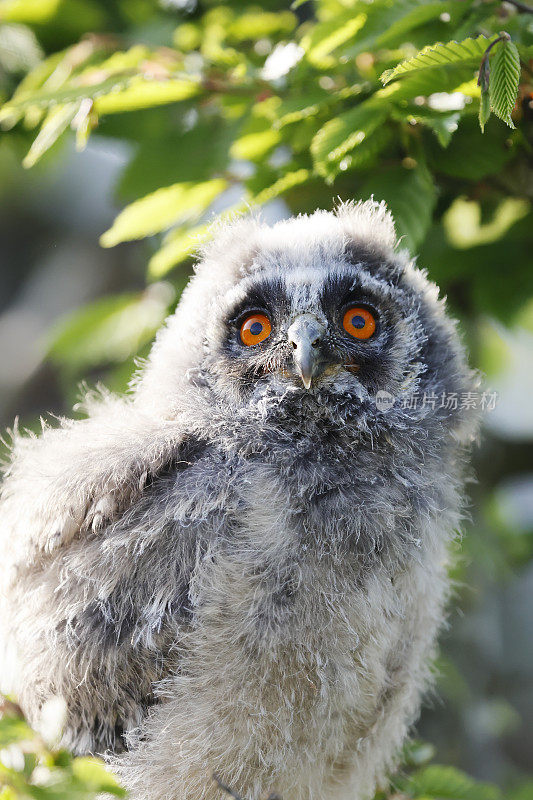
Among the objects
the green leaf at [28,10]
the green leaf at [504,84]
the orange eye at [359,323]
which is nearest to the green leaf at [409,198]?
the orange eye at [359,323]

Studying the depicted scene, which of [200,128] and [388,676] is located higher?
[200,128]

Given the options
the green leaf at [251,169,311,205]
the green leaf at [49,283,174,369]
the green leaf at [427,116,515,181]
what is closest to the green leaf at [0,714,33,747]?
the green leaf at [251,169,311,205]

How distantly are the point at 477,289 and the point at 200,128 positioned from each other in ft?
4.02

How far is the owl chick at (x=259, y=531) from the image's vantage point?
1675 mm

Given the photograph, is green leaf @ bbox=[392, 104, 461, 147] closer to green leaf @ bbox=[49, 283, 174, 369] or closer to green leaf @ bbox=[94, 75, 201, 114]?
green leaf @ bbox=[94, 75, 201, 114]

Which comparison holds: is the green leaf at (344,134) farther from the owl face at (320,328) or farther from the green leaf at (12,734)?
the green leaf at (12,734)

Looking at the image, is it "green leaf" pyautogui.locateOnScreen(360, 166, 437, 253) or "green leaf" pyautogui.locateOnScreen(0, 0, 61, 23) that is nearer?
"green leaf" pyautogui.locateOnScreen(360, 166, 437, 253)

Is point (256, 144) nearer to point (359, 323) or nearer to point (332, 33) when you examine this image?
point (332, 33)

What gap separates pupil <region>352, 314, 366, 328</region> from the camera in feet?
6.37

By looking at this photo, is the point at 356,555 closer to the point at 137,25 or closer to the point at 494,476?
the point at 494,476

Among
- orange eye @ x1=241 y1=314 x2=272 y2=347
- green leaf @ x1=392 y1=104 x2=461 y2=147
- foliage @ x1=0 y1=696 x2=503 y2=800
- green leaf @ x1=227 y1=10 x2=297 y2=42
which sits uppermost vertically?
green leaf @ x1=227 y1=10 x2=297 y2=42

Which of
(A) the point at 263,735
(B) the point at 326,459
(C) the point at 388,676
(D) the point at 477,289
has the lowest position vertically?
(A) the point at 263,735

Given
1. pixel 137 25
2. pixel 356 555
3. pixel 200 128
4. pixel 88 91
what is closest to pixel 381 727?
pixel 356 555

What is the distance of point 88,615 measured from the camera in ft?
5.68
